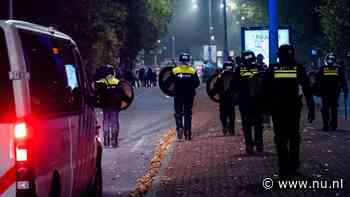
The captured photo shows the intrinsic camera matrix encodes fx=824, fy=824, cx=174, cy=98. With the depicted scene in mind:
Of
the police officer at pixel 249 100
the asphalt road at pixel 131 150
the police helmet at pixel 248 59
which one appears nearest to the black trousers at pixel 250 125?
the police officer at pixel 249 100

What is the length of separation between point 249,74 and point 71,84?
6.45 metres

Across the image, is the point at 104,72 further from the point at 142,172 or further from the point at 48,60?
the point at 48,60

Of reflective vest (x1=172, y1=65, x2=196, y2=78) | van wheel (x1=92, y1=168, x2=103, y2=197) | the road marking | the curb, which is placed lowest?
the road marking

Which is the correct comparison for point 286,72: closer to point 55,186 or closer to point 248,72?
point 248,72

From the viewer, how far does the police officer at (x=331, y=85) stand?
64.8 ft

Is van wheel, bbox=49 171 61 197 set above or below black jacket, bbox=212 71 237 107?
above

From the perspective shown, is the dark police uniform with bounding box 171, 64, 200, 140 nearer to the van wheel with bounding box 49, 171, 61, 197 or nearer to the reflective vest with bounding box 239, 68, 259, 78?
the reflective vest with bounding box 239, 68, 259, 78

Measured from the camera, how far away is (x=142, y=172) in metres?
13.8

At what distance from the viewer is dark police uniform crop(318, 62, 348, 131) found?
19766 millimetres

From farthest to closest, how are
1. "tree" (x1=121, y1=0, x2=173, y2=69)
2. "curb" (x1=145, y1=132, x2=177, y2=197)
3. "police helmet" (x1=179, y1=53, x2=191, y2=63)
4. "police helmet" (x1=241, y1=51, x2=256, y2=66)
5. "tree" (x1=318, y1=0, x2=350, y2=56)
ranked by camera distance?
"tree" (x1=121, y1=0, x2=173, y2=69), "tree" (x1=318, y1=0, x2=350, y2=56), "police helmet" (x1=179, y1=53, x2=191, y2=63), "police helmet" (x1=241, y1=51, x2=256, y2=66), "curb" (x1=145, y1=132, x2=177, y2=197)

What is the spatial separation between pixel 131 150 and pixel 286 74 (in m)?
7.13

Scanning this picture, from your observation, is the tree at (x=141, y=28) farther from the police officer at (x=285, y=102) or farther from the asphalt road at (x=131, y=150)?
the police officer at (x=285, y=102)

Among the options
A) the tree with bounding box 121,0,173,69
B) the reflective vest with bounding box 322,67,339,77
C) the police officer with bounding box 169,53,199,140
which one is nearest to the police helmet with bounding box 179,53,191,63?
the police officer with bounding box 169,53,199,140

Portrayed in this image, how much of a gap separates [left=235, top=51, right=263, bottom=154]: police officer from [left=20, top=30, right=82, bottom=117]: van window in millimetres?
5789
